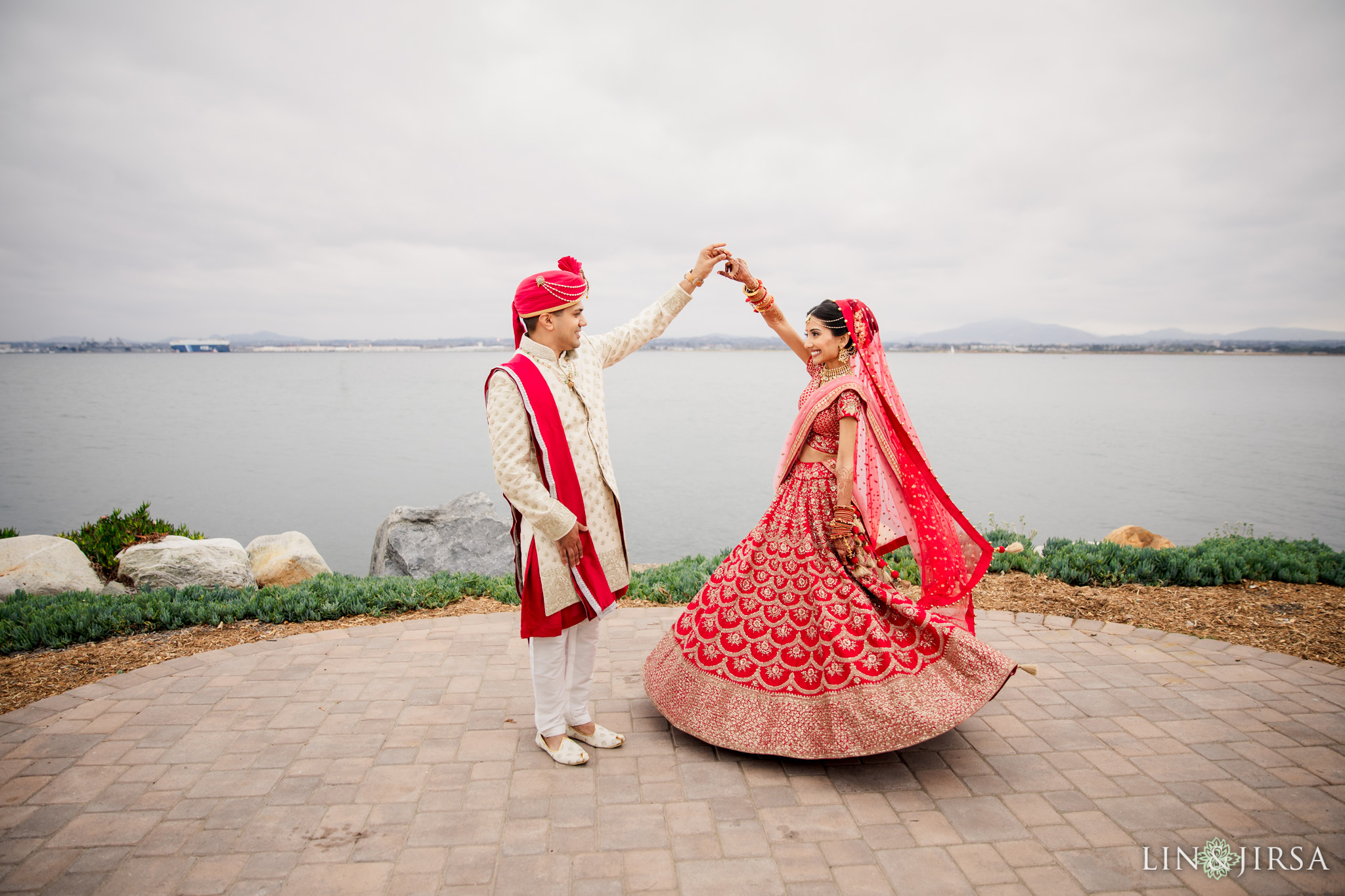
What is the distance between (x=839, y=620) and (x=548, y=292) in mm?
2052

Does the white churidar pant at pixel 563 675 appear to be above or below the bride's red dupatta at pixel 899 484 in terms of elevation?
below

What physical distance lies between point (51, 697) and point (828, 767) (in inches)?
172

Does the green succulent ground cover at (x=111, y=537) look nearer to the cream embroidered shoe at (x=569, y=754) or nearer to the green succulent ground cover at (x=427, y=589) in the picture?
the green succulent ground cover at (x=427, y=589)

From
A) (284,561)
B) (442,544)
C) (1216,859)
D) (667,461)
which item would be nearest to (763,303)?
(1216,859)

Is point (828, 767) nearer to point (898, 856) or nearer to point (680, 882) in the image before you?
point (898, 856)

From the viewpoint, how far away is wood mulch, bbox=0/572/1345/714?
451cm

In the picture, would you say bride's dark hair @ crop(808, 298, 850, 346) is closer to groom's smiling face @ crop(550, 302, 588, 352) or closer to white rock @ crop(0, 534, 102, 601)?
groom's smiling face @ crop(550, 302, 588, 352)

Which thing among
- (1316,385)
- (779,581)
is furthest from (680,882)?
(1316,385)

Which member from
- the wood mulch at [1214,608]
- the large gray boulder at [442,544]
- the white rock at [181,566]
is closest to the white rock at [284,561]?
the white rock at [181,566]

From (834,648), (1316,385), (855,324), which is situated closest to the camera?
(834,648)

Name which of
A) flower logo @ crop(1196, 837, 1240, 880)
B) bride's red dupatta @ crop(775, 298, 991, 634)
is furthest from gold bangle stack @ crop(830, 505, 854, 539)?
flower logo @ crop(1196, 837, 1240, 880)

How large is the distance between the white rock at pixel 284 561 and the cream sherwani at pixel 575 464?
5.37m

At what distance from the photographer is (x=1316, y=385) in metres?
64.5

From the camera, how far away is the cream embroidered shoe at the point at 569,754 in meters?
3.34
